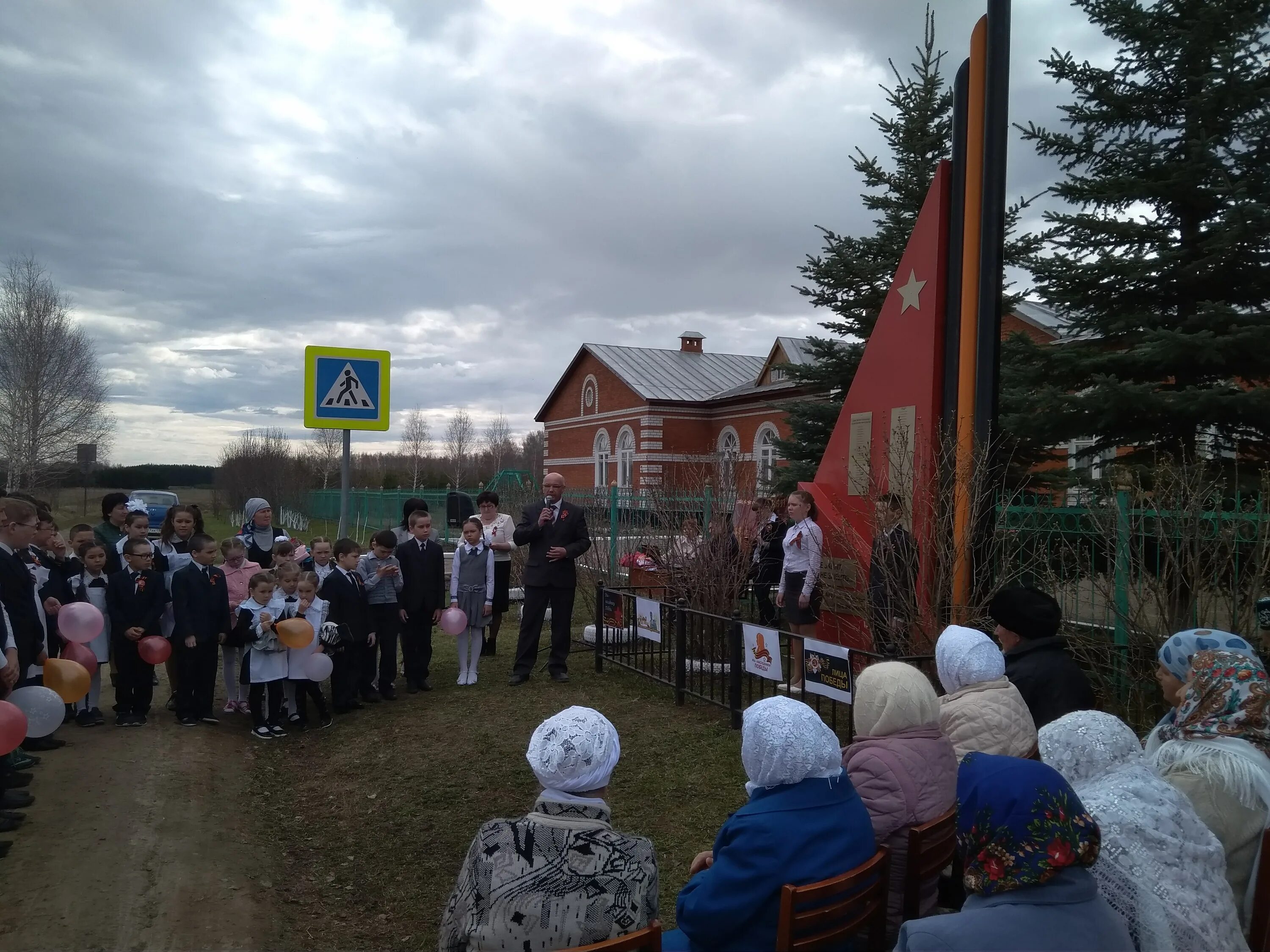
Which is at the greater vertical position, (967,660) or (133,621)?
(967,660)

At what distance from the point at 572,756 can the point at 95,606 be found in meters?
5.65

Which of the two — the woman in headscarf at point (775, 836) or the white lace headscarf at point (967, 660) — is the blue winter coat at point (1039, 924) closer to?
the woman in headscarf at point (775, 836)

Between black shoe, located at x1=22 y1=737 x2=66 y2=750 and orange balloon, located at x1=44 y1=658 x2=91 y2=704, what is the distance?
0.45 metres

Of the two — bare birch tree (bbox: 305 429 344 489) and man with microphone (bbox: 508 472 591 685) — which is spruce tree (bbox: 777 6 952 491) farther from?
bare birch tree (bbox: 305 429 344 489)

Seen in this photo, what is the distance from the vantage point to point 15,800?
493 cm

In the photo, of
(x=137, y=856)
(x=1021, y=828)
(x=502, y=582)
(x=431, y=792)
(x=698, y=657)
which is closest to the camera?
(x=1021, y=828)

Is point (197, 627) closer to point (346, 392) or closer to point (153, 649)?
point (153, 649)

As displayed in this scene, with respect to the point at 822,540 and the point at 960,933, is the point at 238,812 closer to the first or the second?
the point at 960,933

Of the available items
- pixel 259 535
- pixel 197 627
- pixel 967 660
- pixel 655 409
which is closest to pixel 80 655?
pixel 197 627

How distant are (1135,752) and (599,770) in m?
1.54

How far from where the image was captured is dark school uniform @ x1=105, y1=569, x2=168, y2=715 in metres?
6.59

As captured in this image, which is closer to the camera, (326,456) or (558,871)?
(558,871)

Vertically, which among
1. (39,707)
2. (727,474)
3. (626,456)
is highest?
(626,456)

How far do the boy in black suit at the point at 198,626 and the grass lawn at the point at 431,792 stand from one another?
0.69 m
